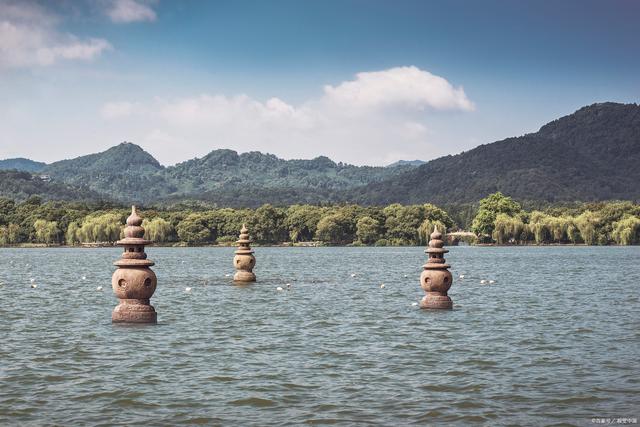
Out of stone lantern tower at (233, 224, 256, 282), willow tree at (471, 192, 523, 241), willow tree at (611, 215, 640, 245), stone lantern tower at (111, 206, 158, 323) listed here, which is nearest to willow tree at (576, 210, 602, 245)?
willow tree at (611, 215, 640, 245)

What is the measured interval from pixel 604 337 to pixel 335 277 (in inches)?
1647

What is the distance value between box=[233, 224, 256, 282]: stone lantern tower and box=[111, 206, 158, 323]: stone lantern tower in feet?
72.5

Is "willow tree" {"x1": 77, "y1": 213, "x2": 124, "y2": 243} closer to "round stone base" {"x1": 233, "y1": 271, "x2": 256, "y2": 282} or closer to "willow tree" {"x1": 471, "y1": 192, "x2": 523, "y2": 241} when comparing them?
"willow tree" {"x1": 471, "y1": 192, "x2": 523, "y2": 241}

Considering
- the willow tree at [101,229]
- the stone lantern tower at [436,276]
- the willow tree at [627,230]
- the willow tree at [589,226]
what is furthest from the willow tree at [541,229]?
the stone lantern tower at [436,276]

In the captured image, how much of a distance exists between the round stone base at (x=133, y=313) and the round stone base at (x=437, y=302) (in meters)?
12.3

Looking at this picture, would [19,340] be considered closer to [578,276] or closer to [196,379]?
[196,379]

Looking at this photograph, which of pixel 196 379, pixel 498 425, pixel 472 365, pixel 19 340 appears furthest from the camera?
pixel 19 340

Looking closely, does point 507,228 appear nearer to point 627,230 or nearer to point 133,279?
point 627,230

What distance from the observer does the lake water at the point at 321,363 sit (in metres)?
19.1

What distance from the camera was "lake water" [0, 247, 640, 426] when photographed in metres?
19.1

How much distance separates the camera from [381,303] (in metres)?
44.4

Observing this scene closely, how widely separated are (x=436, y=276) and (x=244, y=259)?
22322 millimetres

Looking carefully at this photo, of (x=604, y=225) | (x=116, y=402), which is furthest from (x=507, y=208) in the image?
(x=116, y=402)

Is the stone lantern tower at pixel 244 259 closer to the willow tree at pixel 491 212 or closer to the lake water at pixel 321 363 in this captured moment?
the lake water at pixel 321 363
